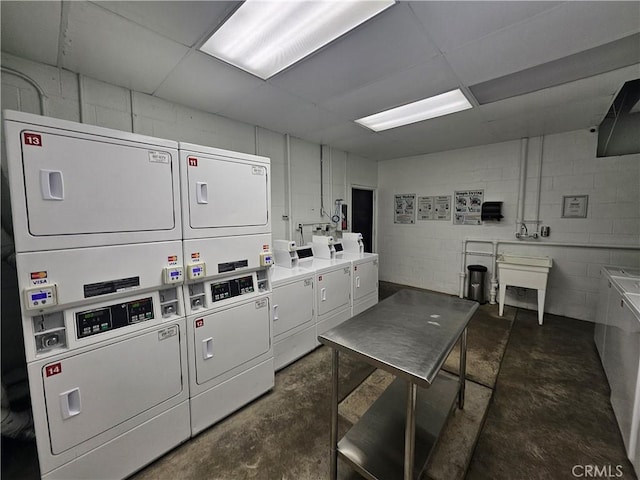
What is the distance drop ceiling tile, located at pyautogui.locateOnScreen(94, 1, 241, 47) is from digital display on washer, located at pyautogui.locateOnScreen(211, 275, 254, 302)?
5.43ft

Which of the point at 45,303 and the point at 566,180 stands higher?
the point at 566,180

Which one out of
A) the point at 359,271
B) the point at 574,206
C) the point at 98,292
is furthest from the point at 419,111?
the point at 98,292

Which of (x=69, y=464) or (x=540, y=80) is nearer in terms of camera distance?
(x=69, y=464)

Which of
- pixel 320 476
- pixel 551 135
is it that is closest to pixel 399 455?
pixel 320 476

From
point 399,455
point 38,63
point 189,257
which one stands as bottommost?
point 399,455

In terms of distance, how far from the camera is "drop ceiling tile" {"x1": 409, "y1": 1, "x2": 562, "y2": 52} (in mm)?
1404

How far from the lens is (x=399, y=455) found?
1528mm

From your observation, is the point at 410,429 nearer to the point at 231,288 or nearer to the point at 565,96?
the point at 231,288

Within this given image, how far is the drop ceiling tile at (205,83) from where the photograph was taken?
1943 mm

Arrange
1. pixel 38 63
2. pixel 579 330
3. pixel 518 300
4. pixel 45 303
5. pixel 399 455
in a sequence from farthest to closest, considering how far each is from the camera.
→ pixel 518 300
pixel 579 330
pixel 38 63
pixel 399 455
pixel 45 303

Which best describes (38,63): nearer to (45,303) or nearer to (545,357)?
(45,303)

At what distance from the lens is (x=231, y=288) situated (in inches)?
78.1

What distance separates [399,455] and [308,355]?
1.45 m

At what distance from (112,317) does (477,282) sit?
15.4 ft
